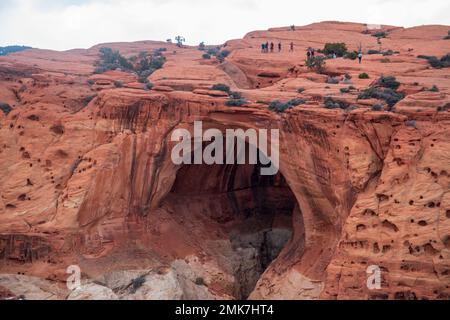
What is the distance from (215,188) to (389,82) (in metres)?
10.3

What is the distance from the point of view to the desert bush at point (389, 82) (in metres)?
20.5

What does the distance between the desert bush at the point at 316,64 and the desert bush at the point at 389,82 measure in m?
4.42

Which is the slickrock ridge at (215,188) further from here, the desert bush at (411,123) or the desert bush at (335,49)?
the desert bush at (335,49)

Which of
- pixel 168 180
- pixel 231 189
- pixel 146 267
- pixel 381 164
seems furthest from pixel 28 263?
pixel 381 164

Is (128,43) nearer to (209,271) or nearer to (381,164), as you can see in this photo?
(209,271)

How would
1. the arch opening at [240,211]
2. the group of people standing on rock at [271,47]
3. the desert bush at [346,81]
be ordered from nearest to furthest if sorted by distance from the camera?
the desert bush at [346,81] < the arch opening at [240,211] < the group of people standing on rock at [271,47]

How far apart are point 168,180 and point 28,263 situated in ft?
21.2

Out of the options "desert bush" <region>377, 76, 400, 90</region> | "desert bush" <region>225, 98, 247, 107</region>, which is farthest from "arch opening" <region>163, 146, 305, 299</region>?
"desert bush" <region>377, 76, 400, 90</region>

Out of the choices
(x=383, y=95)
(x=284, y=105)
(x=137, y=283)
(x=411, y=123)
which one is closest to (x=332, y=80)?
(x=284, y=105)

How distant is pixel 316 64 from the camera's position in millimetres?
25156

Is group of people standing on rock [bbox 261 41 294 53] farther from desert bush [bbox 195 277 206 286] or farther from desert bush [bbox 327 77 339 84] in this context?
desert bush [bbox 195 277 206 286]

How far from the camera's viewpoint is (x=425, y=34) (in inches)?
1249

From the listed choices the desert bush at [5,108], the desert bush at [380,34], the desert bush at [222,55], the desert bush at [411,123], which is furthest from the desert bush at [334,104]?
the desert bush at [380,34]

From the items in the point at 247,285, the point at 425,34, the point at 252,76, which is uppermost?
the point at 425,34
